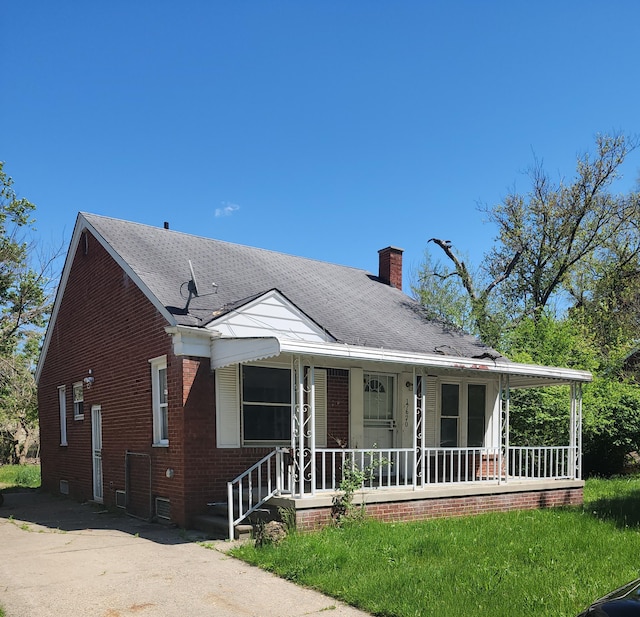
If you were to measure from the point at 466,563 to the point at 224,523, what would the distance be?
382 cm

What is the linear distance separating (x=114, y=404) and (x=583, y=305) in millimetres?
21885

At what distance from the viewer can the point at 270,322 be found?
1139 centimetres

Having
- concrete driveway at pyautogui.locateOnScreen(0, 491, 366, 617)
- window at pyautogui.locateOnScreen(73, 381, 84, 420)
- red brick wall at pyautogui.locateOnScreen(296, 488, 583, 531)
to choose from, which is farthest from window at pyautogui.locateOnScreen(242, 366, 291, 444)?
window at pyautogui.locateOnScreen(73, 381, 84, 420)

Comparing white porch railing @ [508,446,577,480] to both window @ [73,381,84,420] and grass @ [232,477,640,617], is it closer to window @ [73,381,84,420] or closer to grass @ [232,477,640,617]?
grass @ [232,477,640,617]

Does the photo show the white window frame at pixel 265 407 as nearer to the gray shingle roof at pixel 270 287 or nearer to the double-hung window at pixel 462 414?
the gray shingle roof at pixel 270 287

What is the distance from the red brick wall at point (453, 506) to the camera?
900cm

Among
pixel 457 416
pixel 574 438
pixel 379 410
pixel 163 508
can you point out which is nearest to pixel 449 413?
pixel 457 416

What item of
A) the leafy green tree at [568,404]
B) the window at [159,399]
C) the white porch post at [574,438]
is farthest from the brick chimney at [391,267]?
the window at [159,399]

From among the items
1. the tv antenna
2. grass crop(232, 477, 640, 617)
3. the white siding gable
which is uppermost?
the tv antenna

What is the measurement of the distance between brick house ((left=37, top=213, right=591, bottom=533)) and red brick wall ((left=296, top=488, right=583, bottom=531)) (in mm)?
32

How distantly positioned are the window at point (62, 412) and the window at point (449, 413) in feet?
31.1

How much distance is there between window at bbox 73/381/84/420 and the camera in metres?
14.6

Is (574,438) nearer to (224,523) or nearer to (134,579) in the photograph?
(224,523)

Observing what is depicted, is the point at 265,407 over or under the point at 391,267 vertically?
under
